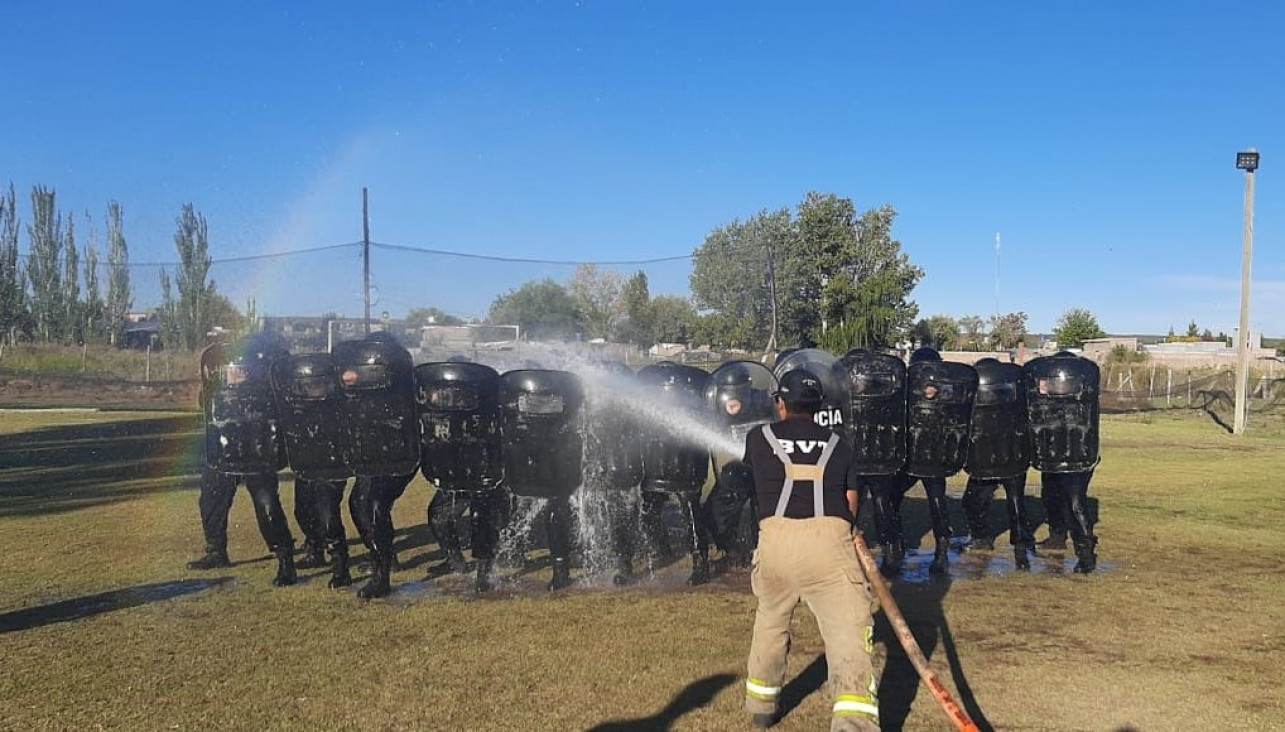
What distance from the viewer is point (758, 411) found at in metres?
9.12

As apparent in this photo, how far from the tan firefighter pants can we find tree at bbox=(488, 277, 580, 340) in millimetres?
12846

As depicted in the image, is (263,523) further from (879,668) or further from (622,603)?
(879,668)

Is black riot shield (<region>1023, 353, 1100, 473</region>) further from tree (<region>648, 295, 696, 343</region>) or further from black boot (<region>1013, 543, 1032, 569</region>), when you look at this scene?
tree (<region>648, 295, 696, 343</region>)

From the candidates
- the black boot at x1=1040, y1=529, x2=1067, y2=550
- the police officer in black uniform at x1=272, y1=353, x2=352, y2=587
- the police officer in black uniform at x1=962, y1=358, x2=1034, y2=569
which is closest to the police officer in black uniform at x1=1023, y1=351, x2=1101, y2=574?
the police officer in black uniform at x1=962, y1=358, x2=1034, y2=569

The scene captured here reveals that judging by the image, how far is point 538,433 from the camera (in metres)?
8.61

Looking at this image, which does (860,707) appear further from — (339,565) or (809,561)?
(339,565)

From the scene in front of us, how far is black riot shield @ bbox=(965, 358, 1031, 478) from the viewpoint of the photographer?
938 centimetres

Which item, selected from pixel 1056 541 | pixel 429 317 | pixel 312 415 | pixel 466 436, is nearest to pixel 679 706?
pixel 466 436

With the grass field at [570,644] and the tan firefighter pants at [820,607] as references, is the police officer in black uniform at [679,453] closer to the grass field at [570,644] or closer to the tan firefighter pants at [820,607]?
the grass field at [570,644]

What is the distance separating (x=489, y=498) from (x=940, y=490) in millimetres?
4669

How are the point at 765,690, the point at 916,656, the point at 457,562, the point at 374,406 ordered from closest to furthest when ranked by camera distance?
1. the point at 916,656
2. the point at 765,690
3. the point at 374,406
4. the point at 457,562

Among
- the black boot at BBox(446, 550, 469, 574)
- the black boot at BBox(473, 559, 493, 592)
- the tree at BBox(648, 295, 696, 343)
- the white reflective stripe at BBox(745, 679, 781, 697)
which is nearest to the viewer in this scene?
the white reflective stripe at BBox(745, 679, 781, 697)

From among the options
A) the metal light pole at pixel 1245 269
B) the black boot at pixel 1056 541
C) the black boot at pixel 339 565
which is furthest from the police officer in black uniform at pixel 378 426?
the metal light pole at pixel 1245 269

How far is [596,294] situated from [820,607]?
16144mm
